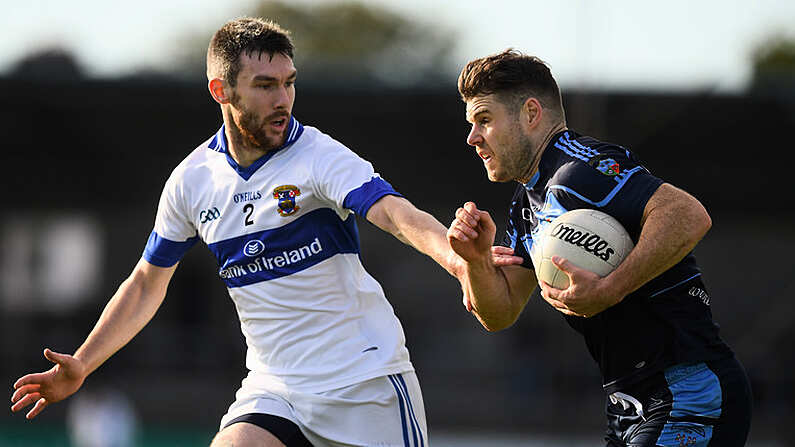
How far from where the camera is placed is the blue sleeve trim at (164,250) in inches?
203

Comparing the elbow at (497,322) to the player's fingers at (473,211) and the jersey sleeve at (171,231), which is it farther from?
the jersey sleeve at (171,231)

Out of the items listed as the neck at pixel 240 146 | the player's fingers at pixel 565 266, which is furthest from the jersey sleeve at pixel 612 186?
the neck at pixel 240 146

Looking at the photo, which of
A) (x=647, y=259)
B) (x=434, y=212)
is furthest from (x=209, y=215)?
(x=434, y=212)

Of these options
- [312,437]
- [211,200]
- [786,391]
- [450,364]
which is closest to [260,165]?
[211,200]

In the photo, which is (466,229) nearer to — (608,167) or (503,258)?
(503,258)

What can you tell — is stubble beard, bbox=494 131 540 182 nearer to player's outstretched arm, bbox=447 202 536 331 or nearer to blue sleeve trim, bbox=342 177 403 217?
player's outstretched arm, bbox=447 202 536 331

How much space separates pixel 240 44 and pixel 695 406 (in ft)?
8.28

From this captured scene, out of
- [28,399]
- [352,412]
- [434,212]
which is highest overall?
[352,412]

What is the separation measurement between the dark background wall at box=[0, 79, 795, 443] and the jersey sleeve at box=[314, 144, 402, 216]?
12112 mm

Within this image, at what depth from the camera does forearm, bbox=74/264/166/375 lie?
5051 millimetres

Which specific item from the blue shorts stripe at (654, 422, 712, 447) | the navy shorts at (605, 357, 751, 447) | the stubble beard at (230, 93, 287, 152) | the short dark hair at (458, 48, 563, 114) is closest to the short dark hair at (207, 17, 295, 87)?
the stubble beard at (230, 93, 287, 152)

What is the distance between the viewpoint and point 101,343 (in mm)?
5082

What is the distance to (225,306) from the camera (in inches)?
1128

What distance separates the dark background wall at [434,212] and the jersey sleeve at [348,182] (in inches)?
477
